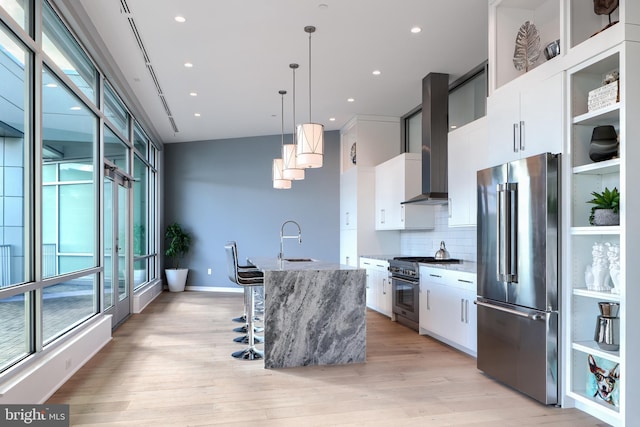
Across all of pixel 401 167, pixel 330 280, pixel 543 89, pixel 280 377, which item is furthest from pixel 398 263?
pixel 543 89

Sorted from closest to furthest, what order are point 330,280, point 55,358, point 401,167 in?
point 55,358 → point 330,280 → point 401,167

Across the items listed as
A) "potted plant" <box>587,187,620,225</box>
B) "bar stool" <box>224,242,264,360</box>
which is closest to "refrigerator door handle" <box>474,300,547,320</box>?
"potted plant" <box>587,187,620,225</box>

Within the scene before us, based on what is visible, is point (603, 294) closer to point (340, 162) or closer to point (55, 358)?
point (55, 358)

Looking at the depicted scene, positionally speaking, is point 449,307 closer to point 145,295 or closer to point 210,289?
point 145,295

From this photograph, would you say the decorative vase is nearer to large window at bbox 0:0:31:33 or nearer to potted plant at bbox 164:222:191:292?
large window at bbox 0:0:31:33

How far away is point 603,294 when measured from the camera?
2766 mm

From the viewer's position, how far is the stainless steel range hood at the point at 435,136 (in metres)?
5.51

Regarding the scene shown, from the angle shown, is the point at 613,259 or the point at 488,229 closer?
the point at 613,259

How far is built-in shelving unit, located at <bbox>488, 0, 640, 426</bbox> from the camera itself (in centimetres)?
261

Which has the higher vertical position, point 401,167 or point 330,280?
point 401,167

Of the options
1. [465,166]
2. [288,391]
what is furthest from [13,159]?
[465,166]

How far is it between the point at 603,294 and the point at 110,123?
5073 mm

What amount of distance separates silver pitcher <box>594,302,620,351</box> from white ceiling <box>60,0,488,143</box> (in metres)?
2.63

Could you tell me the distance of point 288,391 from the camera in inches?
131
